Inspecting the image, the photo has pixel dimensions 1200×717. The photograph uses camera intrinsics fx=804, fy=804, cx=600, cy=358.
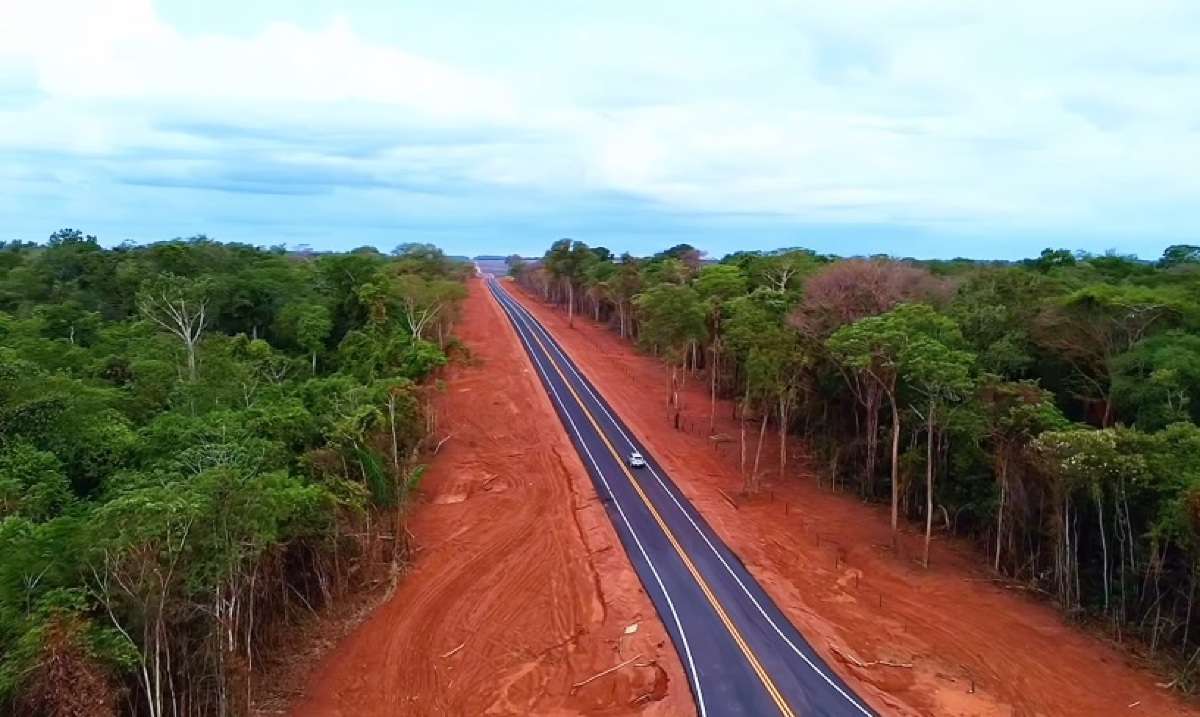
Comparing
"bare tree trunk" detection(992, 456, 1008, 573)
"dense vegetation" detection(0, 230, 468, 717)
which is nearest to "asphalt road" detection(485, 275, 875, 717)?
"bare tree trunk" detection(992, 456, 1008, 573)

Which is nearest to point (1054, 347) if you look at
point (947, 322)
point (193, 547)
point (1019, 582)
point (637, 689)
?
point (947, 322)

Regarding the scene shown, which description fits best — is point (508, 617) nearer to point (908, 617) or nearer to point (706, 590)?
point (706, 590)

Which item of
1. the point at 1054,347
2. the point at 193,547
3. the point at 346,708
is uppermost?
the point at 1054,347

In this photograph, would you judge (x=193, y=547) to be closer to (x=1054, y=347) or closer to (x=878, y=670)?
(x=878, y=670)

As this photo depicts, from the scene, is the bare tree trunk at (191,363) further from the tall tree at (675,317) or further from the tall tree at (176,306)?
the tall tree at (675,317)

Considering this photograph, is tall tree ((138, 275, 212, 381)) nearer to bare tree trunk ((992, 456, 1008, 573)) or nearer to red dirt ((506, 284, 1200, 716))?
red dirt ((506, 284, 1200, 716))

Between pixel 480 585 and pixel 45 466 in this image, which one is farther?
pixel 480 585

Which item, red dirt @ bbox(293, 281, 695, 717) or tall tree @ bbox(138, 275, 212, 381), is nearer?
red dirt @ bbox(293, 281, 695, 717)

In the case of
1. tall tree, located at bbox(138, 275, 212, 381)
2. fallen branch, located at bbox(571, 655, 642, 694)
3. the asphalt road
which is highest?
tall tree, located at bbox(138, 275, 212, 381)
